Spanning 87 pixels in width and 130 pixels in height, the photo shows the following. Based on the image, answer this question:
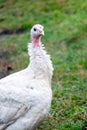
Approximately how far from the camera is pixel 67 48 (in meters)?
13.9

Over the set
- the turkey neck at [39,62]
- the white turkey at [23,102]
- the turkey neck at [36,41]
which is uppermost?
the turkey neck at [36,41]

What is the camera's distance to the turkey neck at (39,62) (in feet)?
23.6

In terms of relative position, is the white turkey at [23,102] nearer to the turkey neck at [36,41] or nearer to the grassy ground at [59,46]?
the turkey neck at [36,41]

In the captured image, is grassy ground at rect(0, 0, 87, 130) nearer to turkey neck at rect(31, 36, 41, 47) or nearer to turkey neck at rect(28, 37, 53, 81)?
turkey neck at rect(28, 37, 53, 81)

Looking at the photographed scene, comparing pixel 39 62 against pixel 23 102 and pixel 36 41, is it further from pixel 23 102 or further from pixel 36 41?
pixel 23 102

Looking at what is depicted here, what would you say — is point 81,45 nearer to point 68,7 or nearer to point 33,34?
point 68,7

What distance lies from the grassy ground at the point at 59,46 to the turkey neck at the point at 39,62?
3.43ft

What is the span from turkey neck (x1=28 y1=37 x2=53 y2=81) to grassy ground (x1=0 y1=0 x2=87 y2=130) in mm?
1046

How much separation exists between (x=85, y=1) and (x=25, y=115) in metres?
12.0

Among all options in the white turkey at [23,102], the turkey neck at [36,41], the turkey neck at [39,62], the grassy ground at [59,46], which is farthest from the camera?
the grassy ground at [59,46]

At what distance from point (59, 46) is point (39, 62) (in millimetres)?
7070

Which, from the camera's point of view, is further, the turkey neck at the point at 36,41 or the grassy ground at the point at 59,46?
the grassy ground at the point at 59,46

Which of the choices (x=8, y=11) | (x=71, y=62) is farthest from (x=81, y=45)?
(x=8, y=11)

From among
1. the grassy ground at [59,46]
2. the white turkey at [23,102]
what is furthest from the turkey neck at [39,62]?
the grassy ground at [59,46]
